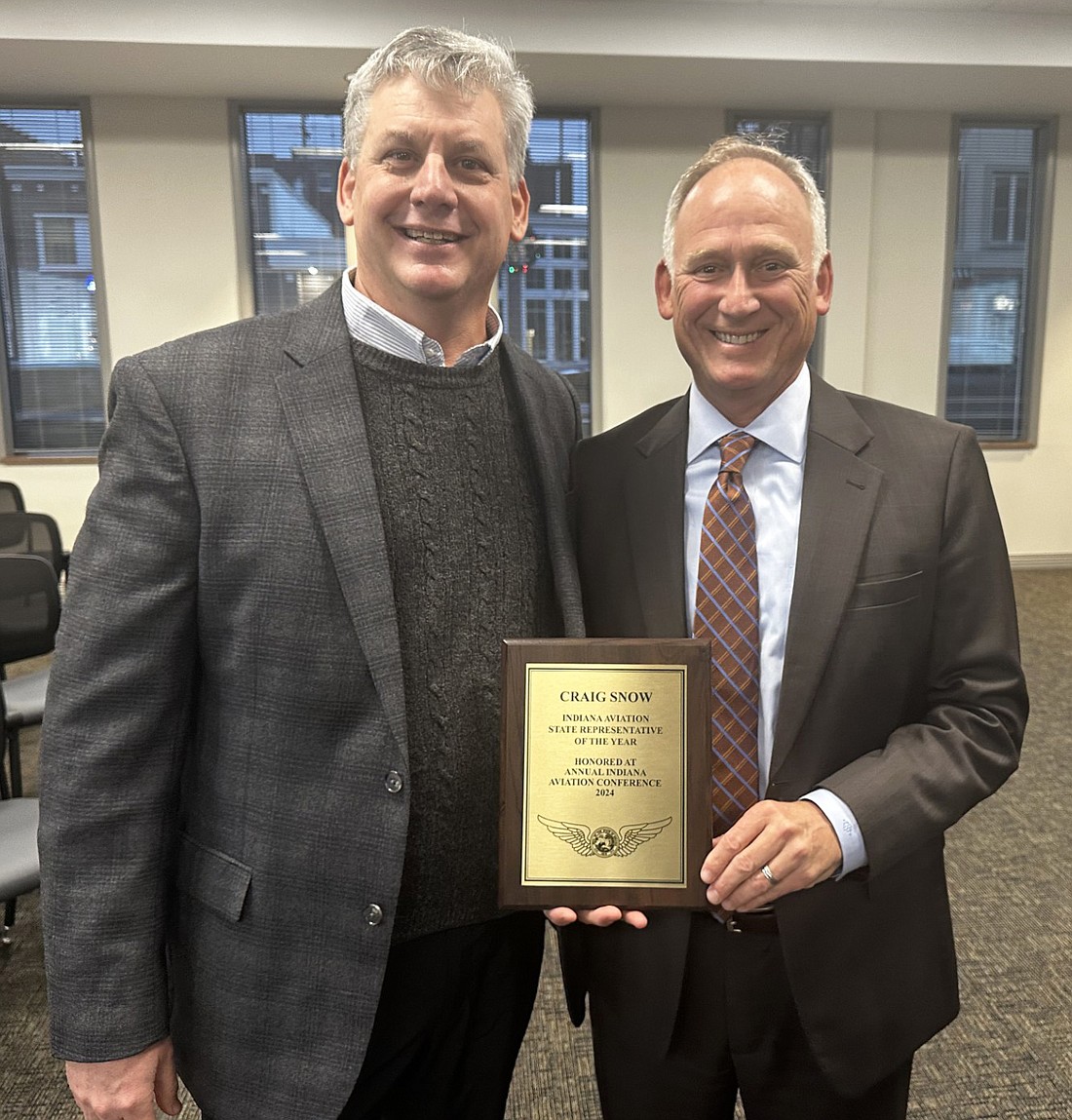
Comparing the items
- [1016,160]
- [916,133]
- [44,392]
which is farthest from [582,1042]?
[1016,160]

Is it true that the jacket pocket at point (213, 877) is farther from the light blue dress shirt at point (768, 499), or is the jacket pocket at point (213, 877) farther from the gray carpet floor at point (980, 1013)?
the gray carpet floor at point (980, 1013)

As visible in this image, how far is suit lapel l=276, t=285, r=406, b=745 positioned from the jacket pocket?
27 centimetres

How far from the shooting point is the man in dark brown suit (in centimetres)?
122

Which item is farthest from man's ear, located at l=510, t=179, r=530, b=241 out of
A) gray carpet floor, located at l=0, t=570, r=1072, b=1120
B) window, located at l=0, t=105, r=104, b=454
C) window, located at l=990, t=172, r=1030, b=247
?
window, located at l=990, t=172, r=1030, b=247

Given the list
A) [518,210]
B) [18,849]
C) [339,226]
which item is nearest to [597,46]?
[339,226]

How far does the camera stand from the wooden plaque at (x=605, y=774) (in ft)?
3.63

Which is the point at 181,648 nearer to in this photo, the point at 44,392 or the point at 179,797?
the point at 179,797

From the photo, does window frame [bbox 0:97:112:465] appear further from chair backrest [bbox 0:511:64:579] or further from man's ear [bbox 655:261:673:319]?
man's ear [bbox 655:261:673:319]

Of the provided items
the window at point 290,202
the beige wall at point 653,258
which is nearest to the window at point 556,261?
the beige wall at point 653,258

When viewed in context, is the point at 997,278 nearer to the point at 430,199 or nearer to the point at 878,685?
the point at 878,685

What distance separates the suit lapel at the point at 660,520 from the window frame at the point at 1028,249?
6.71 m

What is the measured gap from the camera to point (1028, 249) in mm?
7359

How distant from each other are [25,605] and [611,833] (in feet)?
9.21

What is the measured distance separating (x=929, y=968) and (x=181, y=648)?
3.67 feet
